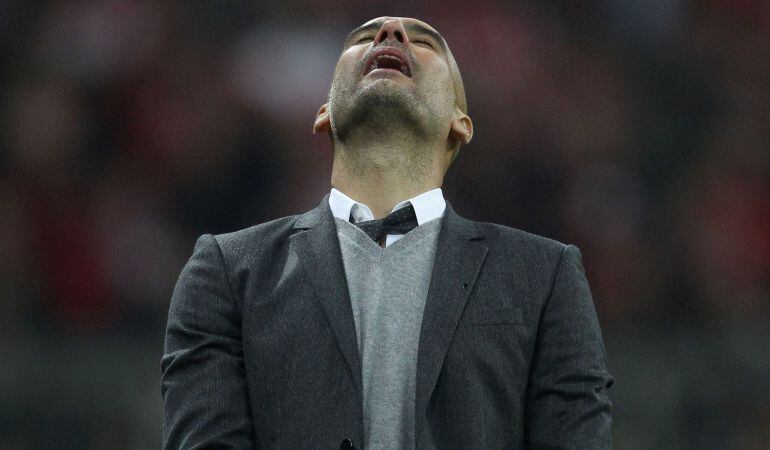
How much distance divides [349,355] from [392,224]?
31cm

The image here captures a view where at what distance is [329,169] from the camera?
439 centimetres

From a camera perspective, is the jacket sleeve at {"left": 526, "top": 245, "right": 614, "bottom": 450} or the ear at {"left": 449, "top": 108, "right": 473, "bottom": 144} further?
the ear at {"left": 449, "top": 108, "right": 473, "bottom": 144}

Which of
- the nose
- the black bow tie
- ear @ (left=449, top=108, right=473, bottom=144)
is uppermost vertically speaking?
the nose

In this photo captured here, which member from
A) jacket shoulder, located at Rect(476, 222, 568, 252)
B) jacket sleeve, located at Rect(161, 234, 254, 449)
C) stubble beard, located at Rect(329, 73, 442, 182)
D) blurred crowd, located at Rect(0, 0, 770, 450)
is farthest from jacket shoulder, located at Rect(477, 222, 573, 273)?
blurred crowd, located at Rect(0, 0, 770, 450)

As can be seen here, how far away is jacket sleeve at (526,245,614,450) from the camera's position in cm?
176

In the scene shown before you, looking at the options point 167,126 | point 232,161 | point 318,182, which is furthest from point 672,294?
point 167,126

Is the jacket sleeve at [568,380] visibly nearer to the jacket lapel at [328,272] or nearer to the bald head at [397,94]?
the jacket lapel at [328,272]

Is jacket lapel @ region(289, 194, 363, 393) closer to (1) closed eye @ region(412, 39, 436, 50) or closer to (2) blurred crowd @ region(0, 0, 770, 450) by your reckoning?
(1) closed eye @ region(412, 39, 436, 50)

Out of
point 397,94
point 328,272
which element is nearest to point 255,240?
point 328,272

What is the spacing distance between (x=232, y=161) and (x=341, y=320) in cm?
266

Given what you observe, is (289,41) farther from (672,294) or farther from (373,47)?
(373,47)

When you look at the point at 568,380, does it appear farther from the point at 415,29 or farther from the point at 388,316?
the point at 415,29

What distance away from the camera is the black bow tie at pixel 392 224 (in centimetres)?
196

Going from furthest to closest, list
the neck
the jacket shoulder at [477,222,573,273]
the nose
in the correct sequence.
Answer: the nose, the neck, the jacket shoulder at [477,222,573,273]
